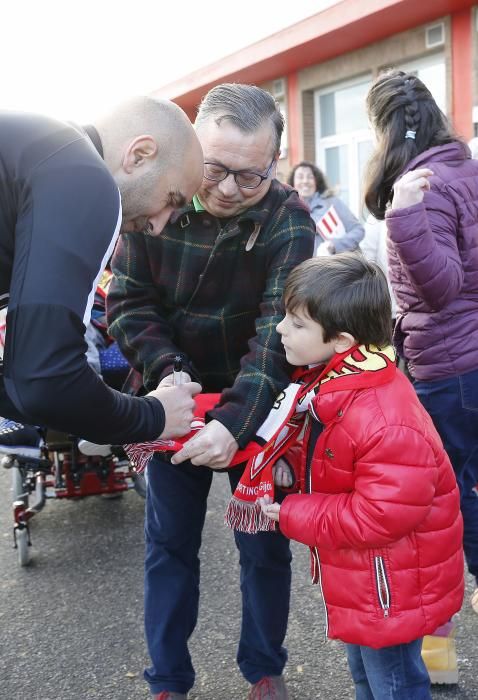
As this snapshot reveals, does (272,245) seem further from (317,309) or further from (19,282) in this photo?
(19,282)

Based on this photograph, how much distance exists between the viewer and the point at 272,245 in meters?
2.37

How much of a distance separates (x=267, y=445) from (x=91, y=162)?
103 cm

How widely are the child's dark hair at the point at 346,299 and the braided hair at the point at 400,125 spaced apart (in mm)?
818

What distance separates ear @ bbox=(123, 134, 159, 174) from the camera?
1784 millimetres

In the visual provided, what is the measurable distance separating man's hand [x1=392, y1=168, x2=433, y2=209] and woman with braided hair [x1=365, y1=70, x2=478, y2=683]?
12cm

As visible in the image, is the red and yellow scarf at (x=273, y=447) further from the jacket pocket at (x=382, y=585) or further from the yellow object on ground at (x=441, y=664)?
the yellow object on ground at (x=441, y=664)

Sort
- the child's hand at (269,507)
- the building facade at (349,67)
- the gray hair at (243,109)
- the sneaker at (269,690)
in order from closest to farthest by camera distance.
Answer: the child's hand at (269,507) → the gray hair at (243,109) → the sneaker at (269,690) → the building facade at (349,67)

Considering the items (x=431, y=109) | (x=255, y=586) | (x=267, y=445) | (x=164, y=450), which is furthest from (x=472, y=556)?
(x=431, y=109)

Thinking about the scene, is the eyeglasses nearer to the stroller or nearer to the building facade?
the stroller

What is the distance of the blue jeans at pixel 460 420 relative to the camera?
2734 millimetres

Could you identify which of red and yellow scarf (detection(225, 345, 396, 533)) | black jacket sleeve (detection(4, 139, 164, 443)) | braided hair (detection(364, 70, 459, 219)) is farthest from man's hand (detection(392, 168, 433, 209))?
black jacket sleeve (detection(4, 139, 164, 443))

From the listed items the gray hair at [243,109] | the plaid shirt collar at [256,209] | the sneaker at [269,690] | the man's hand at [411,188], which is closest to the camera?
the gray hair at [243,109]

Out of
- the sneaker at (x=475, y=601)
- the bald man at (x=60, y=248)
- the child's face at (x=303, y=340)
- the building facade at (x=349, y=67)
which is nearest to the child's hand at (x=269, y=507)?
the child's face at (x=303, y=340)

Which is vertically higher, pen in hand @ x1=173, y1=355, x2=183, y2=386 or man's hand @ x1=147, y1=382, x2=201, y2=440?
pen in hand @ x1=173, y1=355, x2=183, y2=386
